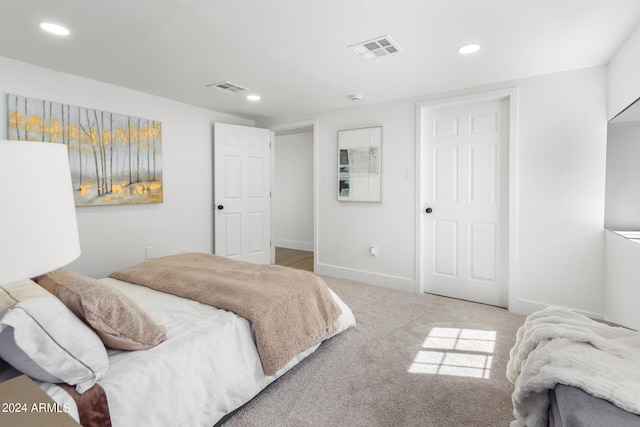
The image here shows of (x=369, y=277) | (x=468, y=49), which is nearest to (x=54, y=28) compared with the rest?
(x=468, y=49)

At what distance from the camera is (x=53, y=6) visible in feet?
6.13

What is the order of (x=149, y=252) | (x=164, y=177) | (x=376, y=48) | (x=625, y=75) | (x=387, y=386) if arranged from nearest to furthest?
(x=387, y=386)
(x=625, y=75)
(x=376, y=48)
(x=149, y=252)
(x=164, y=177)

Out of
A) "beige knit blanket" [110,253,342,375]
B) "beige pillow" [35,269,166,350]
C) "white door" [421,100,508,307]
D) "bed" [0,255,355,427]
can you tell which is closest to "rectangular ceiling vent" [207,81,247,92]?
"beige knit blanket" [110,253,342,375]

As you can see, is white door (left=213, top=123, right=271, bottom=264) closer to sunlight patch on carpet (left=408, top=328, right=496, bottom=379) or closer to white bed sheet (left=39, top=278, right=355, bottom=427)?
white bed sheet (left=39, top=278, right=355, bottom=427)

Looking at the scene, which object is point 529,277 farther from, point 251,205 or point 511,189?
point 251,205

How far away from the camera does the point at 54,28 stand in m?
2.12

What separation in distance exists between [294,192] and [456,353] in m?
4.55

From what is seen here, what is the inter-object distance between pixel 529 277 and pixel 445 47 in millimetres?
2248

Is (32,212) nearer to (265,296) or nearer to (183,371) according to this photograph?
(183,371)

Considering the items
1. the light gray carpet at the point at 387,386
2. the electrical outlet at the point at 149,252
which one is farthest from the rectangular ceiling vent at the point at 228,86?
the light gray carpet at the point at 387,386

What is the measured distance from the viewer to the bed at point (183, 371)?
1.23 metres

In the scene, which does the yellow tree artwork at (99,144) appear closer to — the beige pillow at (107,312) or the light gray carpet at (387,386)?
the beige pillow at (107,312)

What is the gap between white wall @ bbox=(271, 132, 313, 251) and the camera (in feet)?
20.1

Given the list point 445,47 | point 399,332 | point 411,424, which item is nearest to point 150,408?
point 411,424
